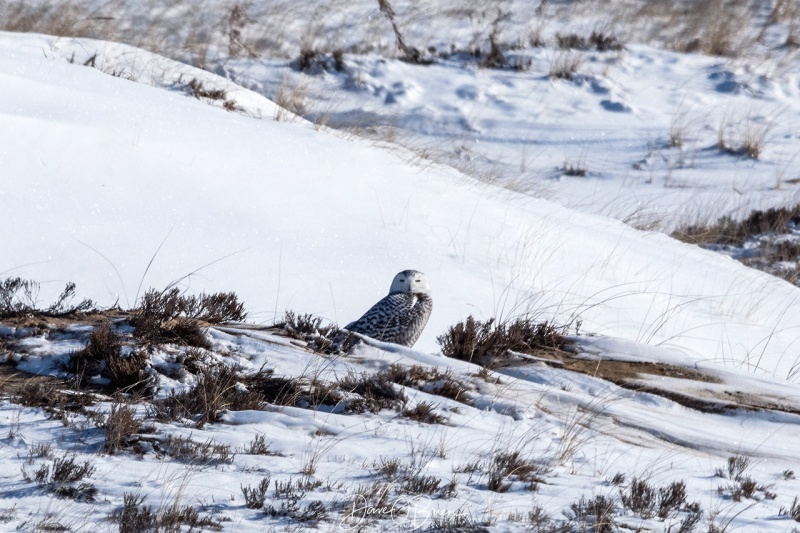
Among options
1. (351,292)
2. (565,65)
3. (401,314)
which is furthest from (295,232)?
(565,65)

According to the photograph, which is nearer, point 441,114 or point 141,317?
point 141,317

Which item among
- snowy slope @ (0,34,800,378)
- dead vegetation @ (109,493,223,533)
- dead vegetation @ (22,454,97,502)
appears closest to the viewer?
dead vegetation @ (109,493,223,533)

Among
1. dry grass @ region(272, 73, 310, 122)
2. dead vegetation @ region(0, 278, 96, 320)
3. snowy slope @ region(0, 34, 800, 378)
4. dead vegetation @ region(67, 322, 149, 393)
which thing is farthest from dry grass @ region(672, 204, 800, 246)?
dead vegetation @ region(67, 322, 149, 393)

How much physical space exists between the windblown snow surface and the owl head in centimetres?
65

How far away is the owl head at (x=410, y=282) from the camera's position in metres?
5.36

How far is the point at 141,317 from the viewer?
439cm

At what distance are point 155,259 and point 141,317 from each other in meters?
1.59

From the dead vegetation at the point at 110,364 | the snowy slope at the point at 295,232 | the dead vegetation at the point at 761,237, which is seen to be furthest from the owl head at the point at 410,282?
the dead vegetation at the point at 761,237

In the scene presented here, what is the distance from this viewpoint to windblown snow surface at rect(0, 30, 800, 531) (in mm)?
3186

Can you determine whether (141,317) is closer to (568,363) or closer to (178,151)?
(568,363)

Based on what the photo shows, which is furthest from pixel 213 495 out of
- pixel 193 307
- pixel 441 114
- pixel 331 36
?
pixel 331 36

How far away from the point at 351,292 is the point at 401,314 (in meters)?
1.22

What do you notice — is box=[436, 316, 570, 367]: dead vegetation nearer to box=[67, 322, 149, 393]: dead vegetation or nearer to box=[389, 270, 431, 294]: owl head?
box=[389, 270, 431, 294]: owl head

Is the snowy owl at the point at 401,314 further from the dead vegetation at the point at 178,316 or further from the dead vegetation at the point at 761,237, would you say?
the dead vegetation at the point at 761,237
